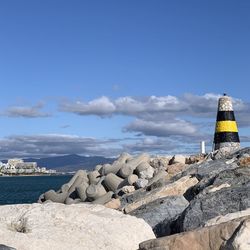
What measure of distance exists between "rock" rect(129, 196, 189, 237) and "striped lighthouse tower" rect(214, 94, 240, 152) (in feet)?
34.4

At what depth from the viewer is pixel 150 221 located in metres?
9.68

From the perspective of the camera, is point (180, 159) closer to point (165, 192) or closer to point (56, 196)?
point (56, 196)

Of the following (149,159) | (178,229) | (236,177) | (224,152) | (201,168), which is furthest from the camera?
(149,159)

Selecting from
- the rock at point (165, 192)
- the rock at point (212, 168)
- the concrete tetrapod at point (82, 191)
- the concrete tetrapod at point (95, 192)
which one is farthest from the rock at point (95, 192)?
the rock at point (165, 192)

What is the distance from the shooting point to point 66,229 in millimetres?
6711

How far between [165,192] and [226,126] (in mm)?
8304

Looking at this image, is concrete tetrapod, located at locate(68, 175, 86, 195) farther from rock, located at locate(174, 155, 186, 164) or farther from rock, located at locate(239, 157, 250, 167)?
rock, located at locate(239, 157, 250, 167)

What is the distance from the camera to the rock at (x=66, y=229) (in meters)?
6.48

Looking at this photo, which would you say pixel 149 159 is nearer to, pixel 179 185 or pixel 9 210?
pixel 179 185

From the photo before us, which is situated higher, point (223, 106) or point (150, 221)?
point (223, 106)

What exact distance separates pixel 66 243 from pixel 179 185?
7.12m

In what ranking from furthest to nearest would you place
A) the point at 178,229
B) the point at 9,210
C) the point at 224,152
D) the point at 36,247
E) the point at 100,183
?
1. the point at 100,183
2. the point at 224,152
3. the point at 178,229
4. the point at 9,210
5. the point at 36,247

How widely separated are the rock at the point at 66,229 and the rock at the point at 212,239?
799mm

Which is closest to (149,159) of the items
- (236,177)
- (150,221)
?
(236,177)
